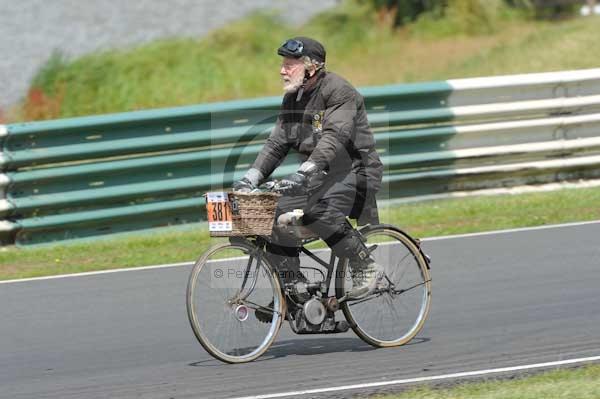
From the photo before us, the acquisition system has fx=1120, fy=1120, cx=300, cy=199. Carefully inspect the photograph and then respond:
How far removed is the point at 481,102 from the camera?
12.8 m

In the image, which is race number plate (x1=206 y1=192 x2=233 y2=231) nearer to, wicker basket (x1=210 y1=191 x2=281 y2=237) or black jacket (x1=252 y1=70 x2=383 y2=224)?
wicker basket (x1=210 y1=191 x2=281 y2=237)

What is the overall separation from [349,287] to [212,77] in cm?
1583

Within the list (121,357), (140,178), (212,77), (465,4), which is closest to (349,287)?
(121,357)

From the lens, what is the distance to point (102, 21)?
30.4m

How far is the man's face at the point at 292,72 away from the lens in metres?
6.61

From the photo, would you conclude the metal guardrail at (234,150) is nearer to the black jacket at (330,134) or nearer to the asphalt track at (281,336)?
the asphalt track at (281,336)

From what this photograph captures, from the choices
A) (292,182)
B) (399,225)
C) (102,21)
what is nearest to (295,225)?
(292,182)

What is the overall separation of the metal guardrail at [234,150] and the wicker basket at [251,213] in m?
5.16

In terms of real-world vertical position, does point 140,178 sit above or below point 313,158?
below

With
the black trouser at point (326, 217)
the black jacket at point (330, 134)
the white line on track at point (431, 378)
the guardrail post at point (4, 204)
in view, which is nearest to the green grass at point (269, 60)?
the guardrail post at point (4, 204)

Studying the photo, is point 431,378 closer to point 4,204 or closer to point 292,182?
point 292,182

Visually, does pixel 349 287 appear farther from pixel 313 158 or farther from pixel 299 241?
pixel 313 158

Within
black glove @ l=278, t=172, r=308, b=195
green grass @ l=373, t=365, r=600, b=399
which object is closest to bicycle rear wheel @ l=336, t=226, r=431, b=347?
black glove @ l=278, t=172, r=308, b=195

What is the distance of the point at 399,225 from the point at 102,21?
67.8 feet
